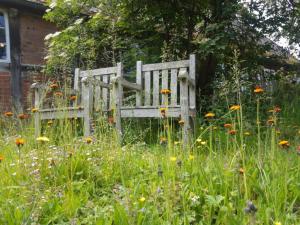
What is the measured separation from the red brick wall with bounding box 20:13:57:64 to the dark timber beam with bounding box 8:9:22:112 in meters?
0.25

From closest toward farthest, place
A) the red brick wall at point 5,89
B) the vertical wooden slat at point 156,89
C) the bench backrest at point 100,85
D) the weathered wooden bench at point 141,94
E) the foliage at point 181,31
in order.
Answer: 1. the weathered wooden bench at point 141,94
2. the bench backrest at point 100,85
3. the vertical wooden slat at point 156,89
4. the foliage at point 181,31
5. the red brick wall at point 5,89

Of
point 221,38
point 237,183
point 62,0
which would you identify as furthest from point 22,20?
point 237,183

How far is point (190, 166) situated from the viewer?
6.86 ft

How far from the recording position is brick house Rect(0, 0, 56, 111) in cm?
775

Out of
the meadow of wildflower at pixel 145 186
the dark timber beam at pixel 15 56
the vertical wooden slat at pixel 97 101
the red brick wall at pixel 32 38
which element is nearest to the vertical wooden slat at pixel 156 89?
the vertical wooden slat at pixel 97 101

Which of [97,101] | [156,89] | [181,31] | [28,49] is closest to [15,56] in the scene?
[28,49]

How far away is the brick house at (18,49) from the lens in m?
7.75

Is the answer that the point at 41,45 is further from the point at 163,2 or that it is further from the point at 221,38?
the point at 221,38

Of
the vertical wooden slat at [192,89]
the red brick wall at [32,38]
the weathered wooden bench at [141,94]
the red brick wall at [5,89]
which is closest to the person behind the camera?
the weathered wooden bench at [141,94]

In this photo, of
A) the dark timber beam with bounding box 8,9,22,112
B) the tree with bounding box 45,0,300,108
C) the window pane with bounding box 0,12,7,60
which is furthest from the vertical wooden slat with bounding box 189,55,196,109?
the window pane with bounding box 0,12,7,60

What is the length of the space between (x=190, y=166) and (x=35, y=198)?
0.85 m

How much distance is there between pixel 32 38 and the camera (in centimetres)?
852

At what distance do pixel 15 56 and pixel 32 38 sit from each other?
811 mm

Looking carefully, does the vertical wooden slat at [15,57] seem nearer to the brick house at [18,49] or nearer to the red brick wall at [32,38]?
the brick house at [18,49]
